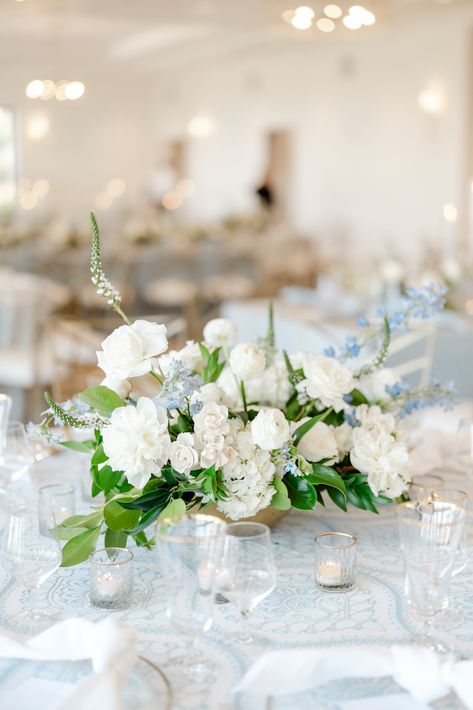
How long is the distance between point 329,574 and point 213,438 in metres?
0.30

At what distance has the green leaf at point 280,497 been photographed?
5.18ft

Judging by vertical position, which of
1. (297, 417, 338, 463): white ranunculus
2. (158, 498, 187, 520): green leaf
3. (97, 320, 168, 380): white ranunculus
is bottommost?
(158, 498, 187, 520): green leaf

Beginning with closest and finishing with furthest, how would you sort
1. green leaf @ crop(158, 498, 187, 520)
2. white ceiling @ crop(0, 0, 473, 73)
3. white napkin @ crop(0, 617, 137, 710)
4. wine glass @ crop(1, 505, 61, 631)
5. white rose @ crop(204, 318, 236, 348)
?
white napkin @ crop(0, 617, 137, 710)
wine glass @ crop(1, 505, 61, 631)
green leaf @ crop(158, 498, 187, 520)
white rose @ crop(204, 318, 236, 348)
white ceiling @ crop(0, 0, 473, 73)

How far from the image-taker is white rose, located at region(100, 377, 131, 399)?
→ 1639mm

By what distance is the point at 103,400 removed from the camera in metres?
1.61

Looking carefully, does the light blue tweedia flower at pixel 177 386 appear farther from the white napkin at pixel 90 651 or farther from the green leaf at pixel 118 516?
the white napkin at pixel 90 651

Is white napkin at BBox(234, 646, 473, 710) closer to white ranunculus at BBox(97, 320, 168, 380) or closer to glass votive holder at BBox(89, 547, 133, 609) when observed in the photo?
glass votive holder at BBox(89, 547, 133, 609)

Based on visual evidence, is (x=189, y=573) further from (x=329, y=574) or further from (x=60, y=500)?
(x=60, y=500)

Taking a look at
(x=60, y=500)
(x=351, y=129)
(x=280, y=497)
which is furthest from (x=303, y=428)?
(x=351, y=129)

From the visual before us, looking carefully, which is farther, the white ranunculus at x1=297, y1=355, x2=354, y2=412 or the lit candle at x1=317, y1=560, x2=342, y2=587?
the white ranunculus at x1=297, y1=355, x2=354, y2=412

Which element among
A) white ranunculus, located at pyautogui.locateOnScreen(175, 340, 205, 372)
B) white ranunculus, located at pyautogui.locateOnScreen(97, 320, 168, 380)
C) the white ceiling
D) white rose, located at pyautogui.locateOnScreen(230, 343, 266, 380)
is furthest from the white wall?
white ranunculus, located at pyautogui.locateOnScreen(97, 320, 168, 380)

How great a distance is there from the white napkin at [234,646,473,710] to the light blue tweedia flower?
0.45 meters

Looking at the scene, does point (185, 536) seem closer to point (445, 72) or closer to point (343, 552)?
point (343, 552)

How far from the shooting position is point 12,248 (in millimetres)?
9031
